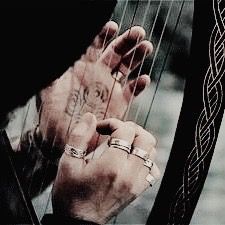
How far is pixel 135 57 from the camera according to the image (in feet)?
2.42

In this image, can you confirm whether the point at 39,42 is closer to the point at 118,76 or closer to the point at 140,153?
the point at 118,76

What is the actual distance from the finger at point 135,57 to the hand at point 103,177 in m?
0.10

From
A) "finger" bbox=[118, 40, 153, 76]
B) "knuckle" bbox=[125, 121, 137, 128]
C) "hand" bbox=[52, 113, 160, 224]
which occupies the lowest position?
"hand" bbox=[52, 113, 160, 224]

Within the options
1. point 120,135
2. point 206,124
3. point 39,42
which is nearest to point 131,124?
point 120,135

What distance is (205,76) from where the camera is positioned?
20.9 inches

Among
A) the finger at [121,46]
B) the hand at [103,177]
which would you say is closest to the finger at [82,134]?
the hand at [103,177]

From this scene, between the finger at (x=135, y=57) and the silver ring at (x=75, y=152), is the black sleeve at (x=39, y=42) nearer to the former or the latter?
the finger at (x=135, y=57)

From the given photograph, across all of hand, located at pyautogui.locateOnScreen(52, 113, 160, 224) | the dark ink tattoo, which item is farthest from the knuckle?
the dark ink tattoo

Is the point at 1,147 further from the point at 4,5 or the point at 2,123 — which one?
the point at 4,5

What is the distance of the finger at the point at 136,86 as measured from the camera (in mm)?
729

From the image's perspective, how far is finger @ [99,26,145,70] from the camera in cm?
72

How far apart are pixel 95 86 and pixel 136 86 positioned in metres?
0.07

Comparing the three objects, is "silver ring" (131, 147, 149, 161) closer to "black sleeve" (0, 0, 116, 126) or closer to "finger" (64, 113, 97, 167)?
"finger" (64, 113, 97, 167)

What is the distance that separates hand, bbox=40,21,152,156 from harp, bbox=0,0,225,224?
18cm
